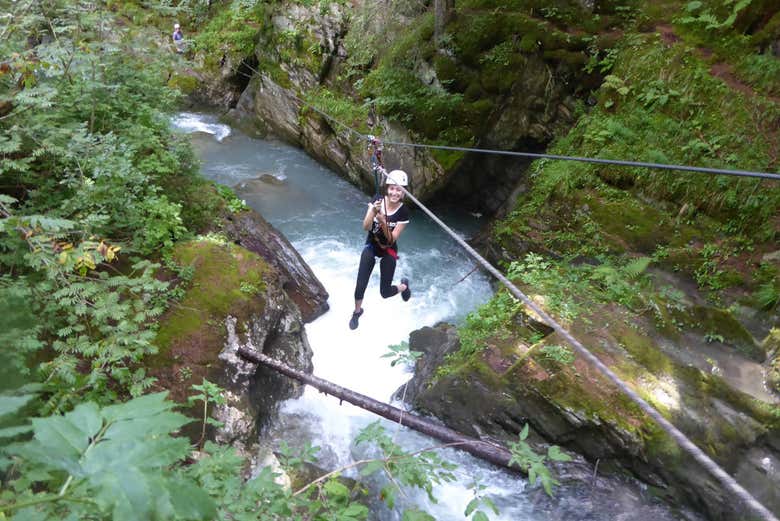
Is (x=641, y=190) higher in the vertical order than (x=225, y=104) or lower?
higher

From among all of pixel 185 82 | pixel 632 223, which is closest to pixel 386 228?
pixel 632 223

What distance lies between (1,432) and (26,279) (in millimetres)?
3586

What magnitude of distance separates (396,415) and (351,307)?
3.03 meters

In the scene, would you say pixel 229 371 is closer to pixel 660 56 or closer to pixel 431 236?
pixel 431 236

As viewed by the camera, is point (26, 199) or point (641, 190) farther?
point (641, 190)

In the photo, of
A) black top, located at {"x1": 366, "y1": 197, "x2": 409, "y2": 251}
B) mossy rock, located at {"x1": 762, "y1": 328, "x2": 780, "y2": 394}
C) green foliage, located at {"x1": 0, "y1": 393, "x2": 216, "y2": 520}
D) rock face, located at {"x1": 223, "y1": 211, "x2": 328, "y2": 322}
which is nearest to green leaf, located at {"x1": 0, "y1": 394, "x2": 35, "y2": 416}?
green foliage, located at {"x1": 0, "y1": 393, "x2": 216, "y2": 520}

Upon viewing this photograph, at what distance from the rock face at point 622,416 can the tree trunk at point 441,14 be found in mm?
6845

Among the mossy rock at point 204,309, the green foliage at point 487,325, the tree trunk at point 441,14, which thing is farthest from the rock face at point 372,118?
the mossy rock at point 204,309

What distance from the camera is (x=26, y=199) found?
192 inches

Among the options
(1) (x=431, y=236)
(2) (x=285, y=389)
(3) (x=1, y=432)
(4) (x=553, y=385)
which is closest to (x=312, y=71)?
(1) (x=431, y=236)

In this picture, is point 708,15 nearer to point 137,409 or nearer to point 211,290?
point 211,290

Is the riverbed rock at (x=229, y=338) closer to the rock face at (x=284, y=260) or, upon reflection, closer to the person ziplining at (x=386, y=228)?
the rock face at (x=284, y=260)

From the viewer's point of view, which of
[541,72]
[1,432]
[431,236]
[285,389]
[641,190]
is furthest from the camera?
[431,236]

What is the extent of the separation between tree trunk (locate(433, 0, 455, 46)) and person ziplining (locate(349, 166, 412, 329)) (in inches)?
230
